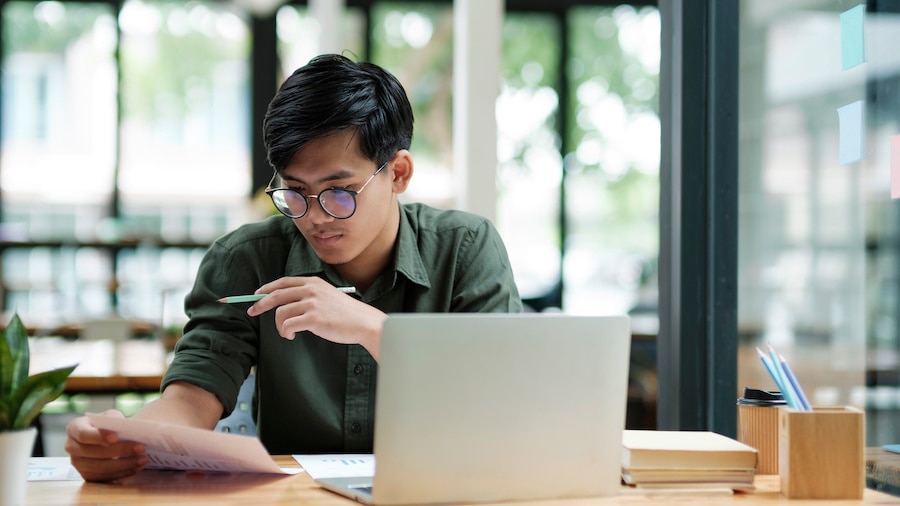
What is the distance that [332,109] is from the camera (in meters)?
1.73

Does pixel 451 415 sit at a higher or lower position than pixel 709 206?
lower

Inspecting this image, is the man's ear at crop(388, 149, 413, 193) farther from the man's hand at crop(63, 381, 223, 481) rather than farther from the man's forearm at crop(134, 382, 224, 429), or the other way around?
the man's hand at crop(63, 381, 223, 481)

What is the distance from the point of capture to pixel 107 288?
741 cm

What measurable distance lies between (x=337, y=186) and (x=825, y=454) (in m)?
0.91

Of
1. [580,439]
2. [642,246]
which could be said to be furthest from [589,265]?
[580,439]

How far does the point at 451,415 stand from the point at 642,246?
6992 mm

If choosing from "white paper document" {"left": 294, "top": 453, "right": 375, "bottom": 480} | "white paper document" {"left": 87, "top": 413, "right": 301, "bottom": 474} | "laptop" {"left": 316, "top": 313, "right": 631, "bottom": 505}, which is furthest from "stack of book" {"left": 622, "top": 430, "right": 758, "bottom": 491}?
"white paper document" {"left": 87, "top": 413, "right": 301, "bottom": 474}

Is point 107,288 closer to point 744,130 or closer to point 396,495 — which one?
point 744,130

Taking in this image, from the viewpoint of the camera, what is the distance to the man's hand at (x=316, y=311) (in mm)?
1447

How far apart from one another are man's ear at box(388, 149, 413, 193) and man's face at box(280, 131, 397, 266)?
0.05 metres

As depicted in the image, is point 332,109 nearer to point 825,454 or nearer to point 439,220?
point 439,220

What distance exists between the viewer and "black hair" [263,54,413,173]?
1709mm

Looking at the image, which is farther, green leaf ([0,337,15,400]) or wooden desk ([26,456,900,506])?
wooden desk ([26,456,900,506])

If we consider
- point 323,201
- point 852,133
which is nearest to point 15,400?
point 323,201
